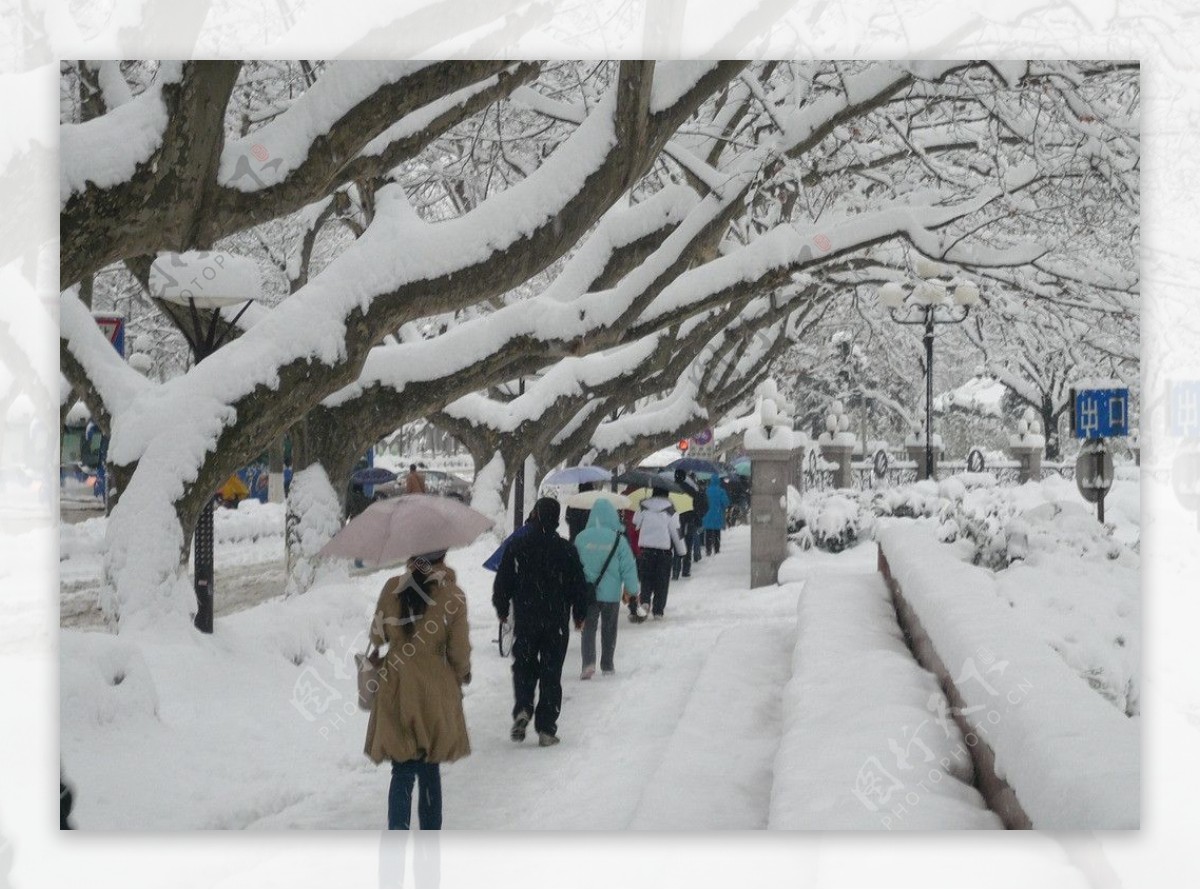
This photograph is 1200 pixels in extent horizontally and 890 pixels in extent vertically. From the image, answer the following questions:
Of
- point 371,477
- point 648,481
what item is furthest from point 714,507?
point 371,477

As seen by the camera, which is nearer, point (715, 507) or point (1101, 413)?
point (1101, 413)

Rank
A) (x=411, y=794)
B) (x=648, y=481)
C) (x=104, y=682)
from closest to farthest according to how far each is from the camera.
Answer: (x=411, y=794) → (x=104, y=682) → (x=648, y=481)

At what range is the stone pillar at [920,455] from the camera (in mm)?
20266

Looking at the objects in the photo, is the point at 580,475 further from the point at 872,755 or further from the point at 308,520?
the point at 872,755

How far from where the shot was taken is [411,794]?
5383mm

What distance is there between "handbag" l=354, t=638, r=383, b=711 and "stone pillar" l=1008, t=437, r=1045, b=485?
1187 cm

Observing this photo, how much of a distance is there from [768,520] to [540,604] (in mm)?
10022

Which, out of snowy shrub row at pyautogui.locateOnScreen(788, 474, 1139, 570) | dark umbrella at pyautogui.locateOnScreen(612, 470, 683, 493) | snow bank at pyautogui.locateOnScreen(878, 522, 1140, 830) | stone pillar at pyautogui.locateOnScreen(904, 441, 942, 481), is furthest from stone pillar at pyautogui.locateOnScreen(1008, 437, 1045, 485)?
snow bank at pyautogui.locateOnScreen(878, 522, 1140, 830)

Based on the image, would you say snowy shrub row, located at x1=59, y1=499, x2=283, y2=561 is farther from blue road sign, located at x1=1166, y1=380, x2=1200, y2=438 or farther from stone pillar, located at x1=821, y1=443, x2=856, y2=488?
stone pillar, located at x1=821, y1=443, x2=856, y2=488

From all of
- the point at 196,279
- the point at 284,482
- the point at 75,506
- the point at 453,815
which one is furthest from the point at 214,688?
the point at 284,482

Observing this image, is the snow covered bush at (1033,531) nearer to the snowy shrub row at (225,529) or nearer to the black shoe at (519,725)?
the black shoe at (519,725)

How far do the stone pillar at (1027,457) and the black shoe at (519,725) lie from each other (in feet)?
30.5

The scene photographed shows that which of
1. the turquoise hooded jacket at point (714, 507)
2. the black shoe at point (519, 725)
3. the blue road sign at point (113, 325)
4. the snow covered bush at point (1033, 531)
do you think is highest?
the blue road sign at point (113, 325)

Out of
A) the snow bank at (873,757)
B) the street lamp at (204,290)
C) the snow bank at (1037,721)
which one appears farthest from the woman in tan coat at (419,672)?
the street lamp at (204,290)
